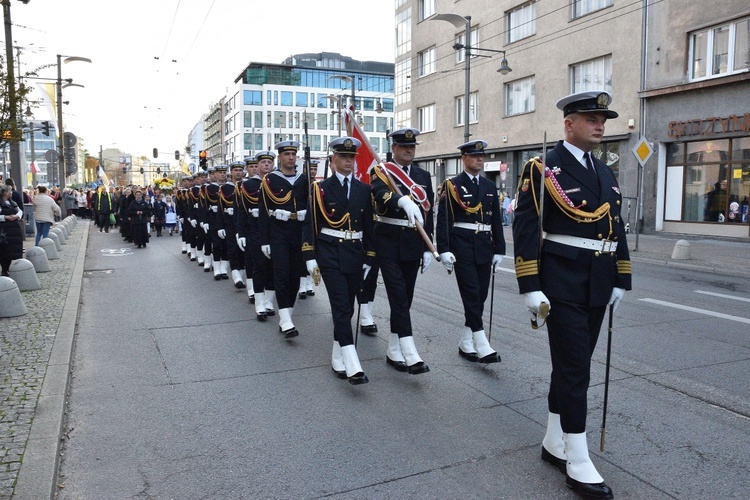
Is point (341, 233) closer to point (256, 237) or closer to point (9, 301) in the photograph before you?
point (256, 237)

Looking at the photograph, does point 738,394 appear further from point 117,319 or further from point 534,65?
point 534,65

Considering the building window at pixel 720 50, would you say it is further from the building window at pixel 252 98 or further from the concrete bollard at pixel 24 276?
the building window at pixel 252 98

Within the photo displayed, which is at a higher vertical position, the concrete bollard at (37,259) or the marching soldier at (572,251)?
the marching soldier at (572,251)

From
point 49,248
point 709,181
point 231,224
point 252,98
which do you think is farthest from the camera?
point 252,98

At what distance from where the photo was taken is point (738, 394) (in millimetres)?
5312

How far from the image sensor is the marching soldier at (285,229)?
748cm

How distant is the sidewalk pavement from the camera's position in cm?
385

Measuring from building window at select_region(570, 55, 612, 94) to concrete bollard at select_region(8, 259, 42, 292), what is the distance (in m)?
20.0

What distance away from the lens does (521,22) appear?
29672 mm

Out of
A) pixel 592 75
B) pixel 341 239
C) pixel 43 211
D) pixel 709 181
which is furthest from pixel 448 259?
pixel 592 75

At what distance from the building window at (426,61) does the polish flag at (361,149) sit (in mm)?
30860

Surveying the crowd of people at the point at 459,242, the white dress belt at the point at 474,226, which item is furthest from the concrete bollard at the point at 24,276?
the white dress belt at the point at 474,226

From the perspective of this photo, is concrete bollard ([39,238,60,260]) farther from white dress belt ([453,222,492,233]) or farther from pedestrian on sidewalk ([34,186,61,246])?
white dress belt ([453,222,492,233])

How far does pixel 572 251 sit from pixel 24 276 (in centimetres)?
960
